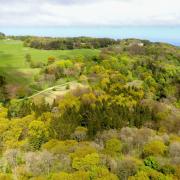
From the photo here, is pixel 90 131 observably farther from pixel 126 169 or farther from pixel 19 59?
pixel 19 59

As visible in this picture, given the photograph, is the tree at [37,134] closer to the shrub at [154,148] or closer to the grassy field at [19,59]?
the shrub at [154,148]

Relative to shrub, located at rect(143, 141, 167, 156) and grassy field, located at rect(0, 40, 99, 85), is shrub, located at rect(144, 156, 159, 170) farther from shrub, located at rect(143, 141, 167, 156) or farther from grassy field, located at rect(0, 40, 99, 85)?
grassy field, located at rect(0, 40, 99, 85)

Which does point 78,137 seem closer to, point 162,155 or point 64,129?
point 64,129

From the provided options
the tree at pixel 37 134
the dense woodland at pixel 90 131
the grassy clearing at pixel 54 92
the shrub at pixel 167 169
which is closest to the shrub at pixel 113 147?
the dense woodland at pixel 90 131

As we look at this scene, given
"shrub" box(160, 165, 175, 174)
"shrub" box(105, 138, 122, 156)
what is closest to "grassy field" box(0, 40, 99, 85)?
"shrub" box(105, 138, 122, 156)

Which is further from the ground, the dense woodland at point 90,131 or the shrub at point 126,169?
the shrub at point 126,169

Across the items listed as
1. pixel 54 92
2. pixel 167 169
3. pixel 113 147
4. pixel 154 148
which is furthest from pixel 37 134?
pixel 54 92
